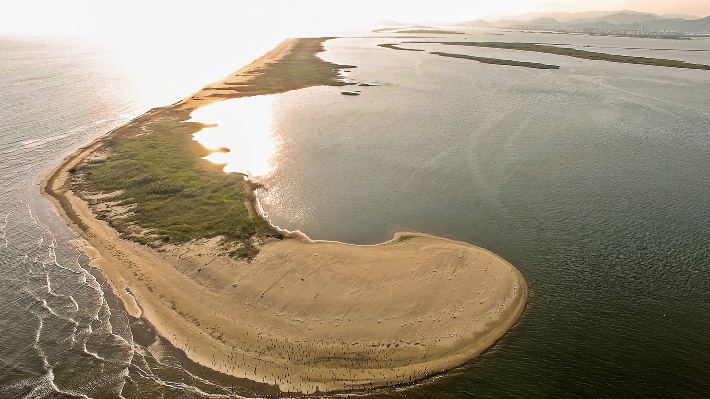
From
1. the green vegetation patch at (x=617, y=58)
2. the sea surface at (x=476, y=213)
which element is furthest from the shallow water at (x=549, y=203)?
the green vegetation patch at (x=617, y=58)

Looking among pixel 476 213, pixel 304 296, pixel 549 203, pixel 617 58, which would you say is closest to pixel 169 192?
pixel 304 296

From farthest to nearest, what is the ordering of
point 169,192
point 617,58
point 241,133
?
point 617,58, point 241,133, point 169,192

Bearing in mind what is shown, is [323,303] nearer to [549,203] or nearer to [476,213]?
[476,213]

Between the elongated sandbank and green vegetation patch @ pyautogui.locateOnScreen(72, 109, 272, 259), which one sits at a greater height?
green vegetation patch @ pyautogui.locateOnScreen(72, 109, 272, 259)

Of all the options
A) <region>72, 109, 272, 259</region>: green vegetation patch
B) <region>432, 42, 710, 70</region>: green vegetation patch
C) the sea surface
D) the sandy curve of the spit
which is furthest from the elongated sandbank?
<region>432, 42, 710, 70</region>: green vegetation patch

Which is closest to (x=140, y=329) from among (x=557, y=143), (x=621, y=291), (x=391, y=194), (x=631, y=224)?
(x=391, y=194)

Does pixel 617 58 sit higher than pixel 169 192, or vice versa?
pixel 617 58

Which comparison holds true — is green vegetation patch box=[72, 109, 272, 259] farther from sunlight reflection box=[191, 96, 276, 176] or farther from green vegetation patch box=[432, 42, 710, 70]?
green vegetation patch box=[432, 42, 710, 70]

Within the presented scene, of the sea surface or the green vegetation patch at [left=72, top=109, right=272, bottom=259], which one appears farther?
the green vegetation patch at [left=72, top=109, right=272, bottom=259]

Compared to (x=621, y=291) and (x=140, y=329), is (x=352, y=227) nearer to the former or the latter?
(x=140, y=329)
